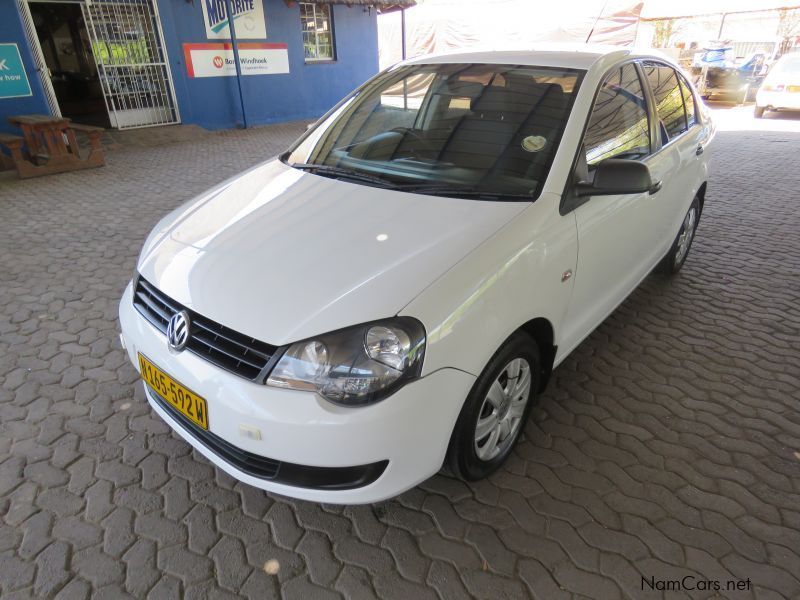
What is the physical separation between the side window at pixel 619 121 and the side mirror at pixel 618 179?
206 millimetres

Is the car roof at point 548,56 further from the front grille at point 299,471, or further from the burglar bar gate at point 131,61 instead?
the burglar bar gate at point 131,61

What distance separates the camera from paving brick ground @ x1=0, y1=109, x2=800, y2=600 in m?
1.98

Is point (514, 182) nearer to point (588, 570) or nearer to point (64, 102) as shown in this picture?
point (588, 570)

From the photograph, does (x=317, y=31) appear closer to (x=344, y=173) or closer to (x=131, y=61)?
(x=131, y=61)

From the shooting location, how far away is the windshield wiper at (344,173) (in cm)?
252

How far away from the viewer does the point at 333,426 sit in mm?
1702

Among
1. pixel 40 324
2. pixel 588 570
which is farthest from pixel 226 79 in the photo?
pixel 588 570

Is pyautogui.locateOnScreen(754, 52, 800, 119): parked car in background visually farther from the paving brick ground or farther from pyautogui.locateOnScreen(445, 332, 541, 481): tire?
pyautogui.locateOnScreen(445, 332, 541, 481): tire

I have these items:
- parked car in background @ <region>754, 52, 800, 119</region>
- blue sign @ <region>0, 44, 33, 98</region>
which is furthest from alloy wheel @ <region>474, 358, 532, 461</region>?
parked car in background @ <region>754, 52, 800, 119</region>

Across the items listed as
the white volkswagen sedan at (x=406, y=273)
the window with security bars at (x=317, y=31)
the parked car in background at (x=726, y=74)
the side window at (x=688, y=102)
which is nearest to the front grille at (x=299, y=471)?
the white volkswagen sedan at (x=406, y=273)

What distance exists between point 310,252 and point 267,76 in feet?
38.7

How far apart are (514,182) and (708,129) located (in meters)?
2.67

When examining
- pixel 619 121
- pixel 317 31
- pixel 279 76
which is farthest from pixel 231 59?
pixel 619 121

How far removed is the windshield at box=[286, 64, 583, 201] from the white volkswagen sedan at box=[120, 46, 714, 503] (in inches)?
0.4
